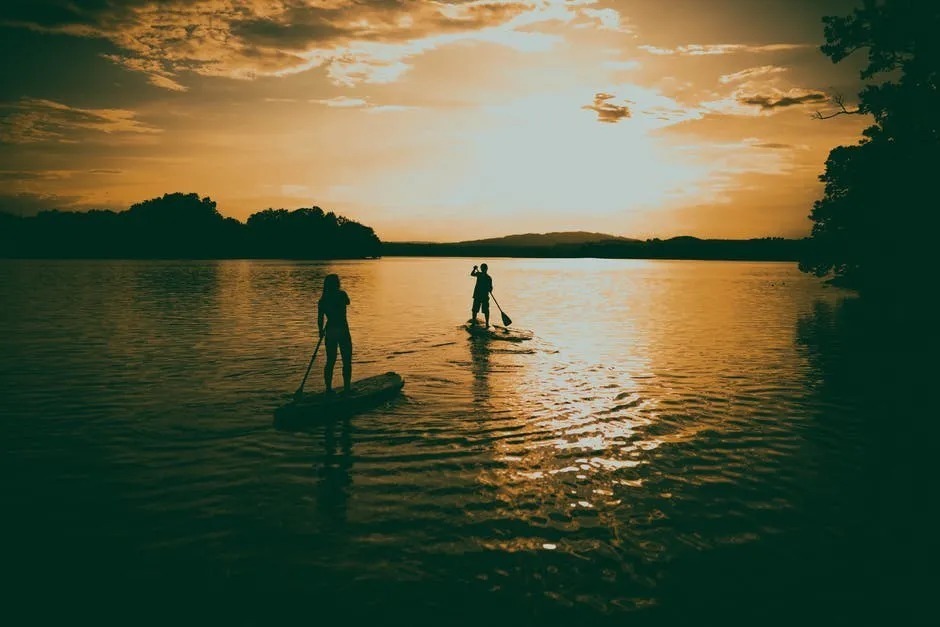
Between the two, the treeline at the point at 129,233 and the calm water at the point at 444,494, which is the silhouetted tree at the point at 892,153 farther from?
the treeline at the point at 129,233

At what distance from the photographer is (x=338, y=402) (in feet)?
39.1

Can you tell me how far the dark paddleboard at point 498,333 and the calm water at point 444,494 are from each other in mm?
5907

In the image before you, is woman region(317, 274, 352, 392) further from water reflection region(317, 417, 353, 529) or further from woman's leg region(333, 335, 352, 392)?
water reflection region(317, 417, 353, 529)

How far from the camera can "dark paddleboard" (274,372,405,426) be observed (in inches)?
444

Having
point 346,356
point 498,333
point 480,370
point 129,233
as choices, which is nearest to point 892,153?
point 498,333

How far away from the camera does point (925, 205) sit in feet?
99.3

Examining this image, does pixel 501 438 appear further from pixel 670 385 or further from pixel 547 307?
pixel 547 307

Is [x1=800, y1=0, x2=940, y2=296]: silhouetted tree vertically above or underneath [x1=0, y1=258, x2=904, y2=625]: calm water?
above

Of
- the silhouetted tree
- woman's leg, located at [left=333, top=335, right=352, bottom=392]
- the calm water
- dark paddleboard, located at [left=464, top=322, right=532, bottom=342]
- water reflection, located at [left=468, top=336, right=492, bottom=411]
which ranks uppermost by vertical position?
the silhouetted tree

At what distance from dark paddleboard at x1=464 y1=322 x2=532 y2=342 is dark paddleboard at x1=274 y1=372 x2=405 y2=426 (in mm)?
10487

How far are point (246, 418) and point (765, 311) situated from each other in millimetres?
36564

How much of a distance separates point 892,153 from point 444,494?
3671 centimetres

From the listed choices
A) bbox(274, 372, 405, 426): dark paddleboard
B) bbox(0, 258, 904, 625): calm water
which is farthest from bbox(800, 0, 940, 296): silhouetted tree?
bbox(274, 372, 405, 426): dark paddleboard

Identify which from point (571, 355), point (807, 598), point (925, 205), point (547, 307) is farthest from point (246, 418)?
point (925, 205)
